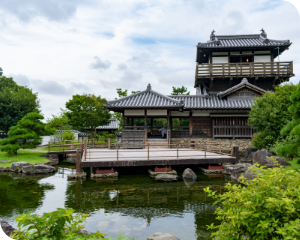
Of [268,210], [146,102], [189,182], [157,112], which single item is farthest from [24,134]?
[268,210]

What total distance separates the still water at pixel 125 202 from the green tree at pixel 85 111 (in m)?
11.9

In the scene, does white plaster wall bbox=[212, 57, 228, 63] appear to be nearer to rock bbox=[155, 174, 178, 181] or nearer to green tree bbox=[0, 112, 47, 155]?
rock bbox=[155, 174, 178, 181]

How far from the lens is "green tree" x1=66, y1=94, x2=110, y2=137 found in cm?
2364

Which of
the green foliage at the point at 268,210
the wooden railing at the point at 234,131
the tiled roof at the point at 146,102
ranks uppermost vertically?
the tiled roof at the point at 146,102

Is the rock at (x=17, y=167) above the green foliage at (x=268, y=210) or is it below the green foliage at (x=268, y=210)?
below

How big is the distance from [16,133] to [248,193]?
684 inches

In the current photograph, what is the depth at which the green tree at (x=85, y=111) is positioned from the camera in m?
23.6

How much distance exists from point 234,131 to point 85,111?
15.1 metres

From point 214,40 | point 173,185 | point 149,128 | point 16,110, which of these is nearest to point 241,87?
point 214,40

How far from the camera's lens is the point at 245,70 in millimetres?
22484

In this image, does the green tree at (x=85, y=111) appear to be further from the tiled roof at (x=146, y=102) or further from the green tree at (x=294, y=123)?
the green tree at (x=294, y=123)

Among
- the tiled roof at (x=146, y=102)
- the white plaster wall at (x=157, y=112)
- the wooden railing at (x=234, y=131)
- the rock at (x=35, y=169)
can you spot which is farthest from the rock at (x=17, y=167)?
the wooden railing at (x=234, y=131)

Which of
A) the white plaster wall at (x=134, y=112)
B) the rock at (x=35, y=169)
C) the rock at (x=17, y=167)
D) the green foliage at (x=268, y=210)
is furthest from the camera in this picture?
the white plaster wall at (x=134, y=112)

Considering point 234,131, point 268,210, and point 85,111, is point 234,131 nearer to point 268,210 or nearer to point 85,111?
point 85,111
